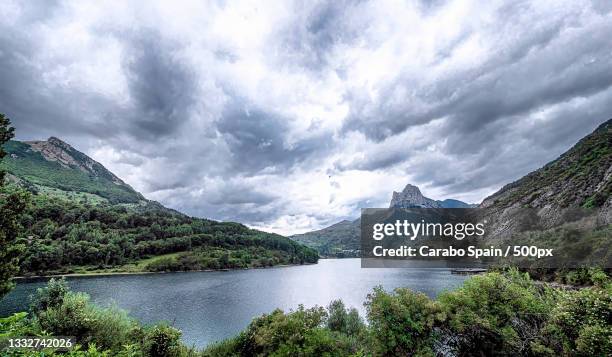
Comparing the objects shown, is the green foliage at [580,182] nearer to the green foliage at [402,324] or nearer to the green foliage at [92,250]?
the green foliage at [402,324]

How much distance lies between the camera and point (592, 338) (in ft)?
62.2

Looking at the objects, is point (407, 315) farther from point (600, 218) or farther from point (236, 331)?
point (600, 218)

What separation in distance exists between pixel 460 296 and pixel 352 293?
71.3 metres

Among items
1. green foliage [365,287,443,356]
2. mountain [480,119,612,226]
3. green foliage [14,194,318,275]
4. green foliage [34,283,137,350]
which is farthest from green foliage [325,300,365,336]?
green foliage [14,194,318,275]

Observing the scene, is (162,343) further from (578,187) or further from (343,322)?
(578,187)

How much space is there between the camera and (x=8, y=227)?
24.8 metres

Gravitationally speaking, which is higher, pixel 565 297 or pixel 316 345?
pixel 565 297

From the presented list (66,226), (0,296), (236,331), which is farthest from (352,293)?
(66,226)

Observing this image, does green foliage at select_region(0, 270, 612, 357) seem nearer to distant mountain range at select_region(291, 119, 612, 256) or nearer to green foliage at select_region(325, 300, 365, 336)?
green foliage at select_region(325, 300, 365, 336)

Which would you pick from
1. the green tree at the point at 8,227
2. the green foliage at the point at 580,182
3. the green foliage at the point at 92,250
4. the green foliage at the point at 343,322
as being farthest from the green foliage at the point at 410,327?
the green foliage at the point at 92,250

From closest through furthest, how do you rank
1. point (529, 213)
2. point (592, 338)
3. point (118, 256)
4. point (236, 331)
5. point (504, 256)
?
point (592, 338) → point (236, 331) → point (504, 256) → point (529, 213) → point (118, 256)

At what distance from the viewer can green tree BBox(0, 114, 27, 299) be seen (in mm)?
24188

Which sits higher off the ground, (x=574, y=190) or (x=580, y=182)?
(x=580, y=182)

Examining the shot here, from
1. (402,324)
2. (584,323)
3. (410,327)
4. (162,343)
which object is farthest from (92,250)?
(584,323)
